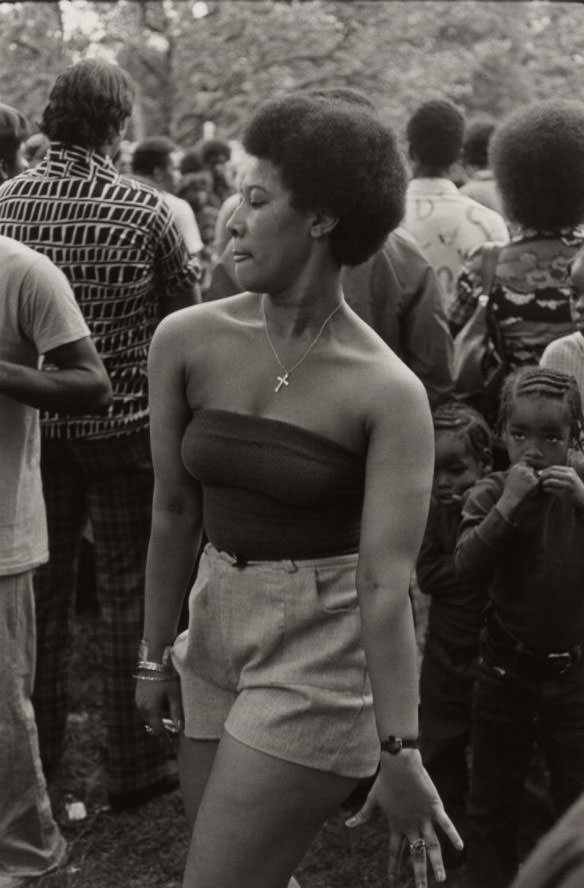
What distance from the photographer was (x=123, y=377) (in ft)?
15.2

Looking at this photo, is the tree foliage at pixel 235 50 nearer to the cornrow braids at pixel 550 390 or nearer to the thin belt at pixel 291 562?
the cornrow braids at pixel 550 390

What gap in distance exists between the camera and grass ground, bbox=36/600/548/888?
4.36 m

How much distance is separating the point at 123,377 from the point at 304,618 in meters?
2.06

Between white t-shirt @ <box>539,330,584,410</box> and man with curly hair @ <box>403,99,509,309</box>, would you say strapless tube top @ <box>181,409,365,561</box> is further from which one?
man with curly hair @ <box>403,99,509,309</box>

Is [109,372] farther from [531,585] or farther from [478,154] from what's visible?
[478,154]

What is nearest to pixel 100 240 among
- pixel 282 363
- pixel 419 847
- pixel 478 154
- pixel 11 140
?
pixel 11 140

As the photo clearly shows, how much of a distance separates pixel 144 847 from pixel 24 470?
1.39 meters

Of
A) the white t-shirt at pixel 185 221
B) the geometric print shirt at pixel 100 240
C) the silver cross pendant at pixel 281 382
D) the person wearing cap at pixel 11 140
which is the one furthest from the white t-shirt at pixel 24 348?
the white t-shirt at pixel 185 221

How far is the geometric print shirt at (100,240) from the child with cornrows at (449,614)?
103 cm

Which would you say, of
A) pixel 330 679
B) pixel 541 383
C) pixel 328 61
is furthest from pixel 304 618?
pixel 328 61

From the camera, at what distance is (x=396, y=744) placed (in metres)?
2.62

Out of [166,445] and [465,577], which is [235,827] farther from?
[465,577]

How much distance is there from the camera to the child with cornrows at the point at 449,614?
4266mm

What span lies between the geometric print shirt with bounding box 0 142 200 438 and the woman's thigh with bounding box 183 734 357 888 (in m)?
2.05
